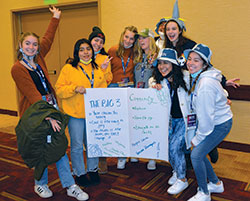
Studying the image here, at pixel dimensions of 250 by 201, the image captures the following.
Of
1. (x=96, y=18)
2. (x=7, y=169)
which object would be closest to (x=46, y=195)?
(x=7, y=169)

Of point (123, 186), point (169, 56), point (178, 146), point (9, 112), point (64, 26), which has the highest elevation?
point (64, 26)

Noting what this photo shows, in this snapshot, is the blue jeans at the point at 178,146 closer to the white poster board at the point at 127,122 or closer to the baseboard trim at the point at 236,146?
the white poster board at the point at 127,122

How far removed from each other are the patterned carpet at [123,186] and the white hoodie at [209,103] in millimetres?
711

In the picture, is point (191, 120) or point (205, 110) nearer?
point (205, 110)

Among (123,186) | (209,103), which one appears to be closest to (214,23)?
(209,103)

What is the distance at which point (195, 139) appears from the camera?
2146 millimetres

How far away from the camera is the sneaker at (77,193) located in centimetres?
232

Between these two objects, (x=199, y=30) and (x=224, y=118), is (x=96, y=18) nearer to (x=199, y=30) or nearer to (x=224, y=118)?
(x=199, y=30)

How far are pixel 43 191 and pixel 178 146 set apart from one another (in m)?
1.35

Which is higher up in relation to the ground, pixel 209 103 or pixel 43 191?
pixel 209 103

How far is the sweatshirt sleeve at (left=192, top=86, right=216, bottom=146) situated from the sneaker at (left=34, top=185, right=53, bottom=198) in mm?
1520

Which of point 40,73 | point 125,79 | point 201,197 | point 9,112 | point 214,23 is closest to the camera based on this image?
point 201,197

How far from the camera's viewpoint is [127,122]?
2.58m

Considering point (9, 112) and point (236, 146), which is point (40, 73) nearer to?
point (236, 146)
